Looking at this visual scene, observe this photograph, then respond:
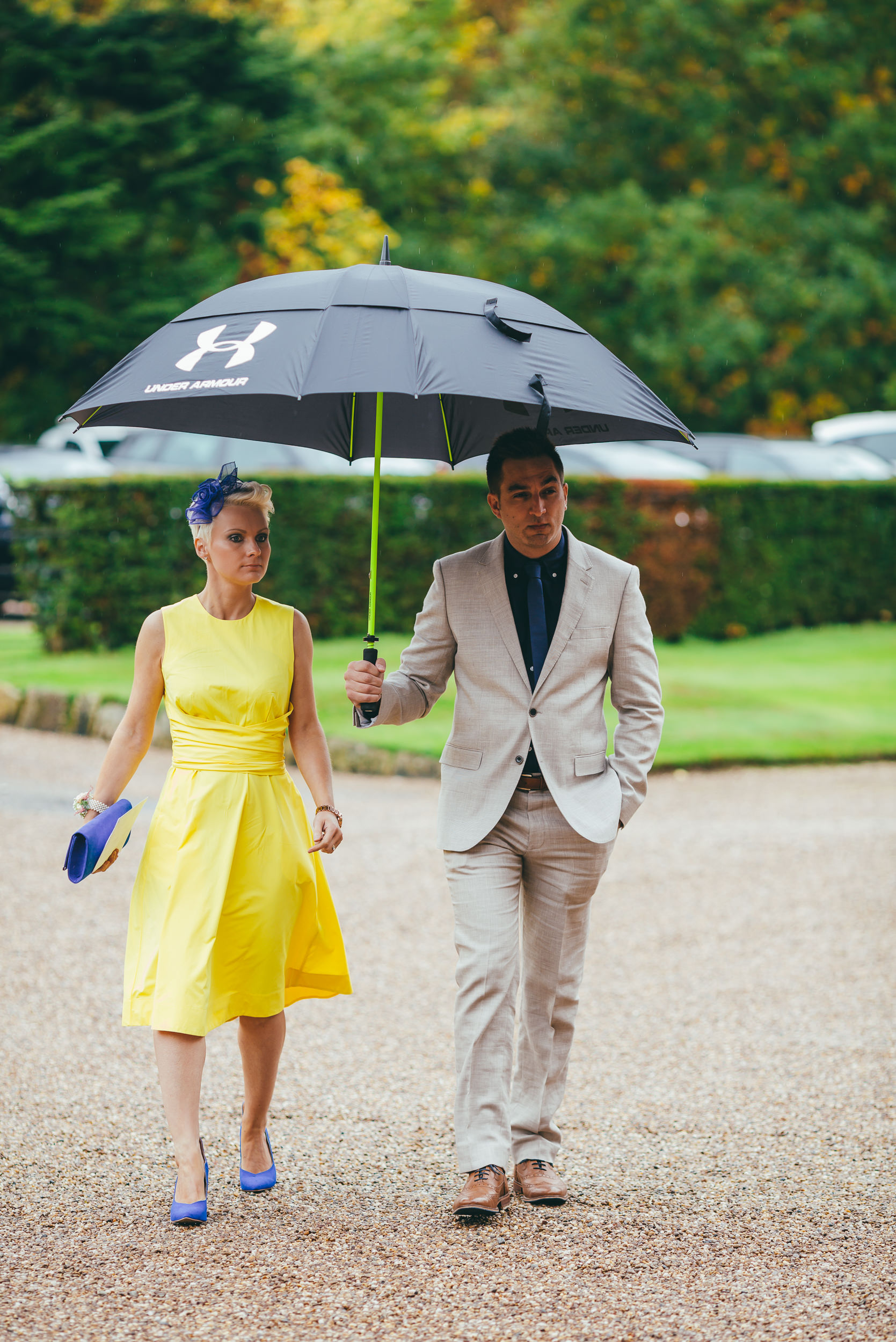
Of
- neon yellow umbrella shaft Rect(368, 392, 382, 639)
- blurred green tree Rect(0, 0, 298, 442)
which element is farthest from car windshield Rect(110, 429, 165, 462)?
neon yellow umbrella shaft Rect(368, 392, 382, 639)

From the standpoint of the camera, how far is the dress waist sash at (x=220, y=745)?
3619 millimetres

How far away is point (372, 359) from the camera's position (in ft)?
10.9

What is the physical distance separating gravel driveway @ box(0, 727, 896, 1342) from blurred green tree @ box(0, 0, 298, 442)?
54.6 ft

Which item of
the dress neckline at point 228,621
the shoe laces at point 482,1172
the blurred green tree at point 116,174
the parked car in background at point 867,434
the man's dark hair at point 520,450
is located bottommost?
the shoe laces at point 482,1172

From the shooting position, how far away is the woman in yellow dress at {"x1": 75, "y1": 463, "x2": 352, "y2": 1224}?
349cm

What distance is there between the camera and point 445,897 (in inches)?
277

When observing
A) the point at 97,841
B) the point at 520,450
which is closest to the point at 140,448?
the point at 520,450

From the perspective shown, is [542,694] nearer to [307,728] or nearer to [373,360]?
[307,728]

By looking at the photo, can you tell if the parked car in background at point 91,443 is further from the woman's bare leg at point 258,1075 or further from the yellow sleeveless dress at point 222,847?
the woman's bare leg at point 258,1075

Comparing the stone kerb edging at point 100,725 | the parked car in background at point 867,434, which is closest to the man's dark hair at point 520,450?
the stone kerb edging at point 100,725

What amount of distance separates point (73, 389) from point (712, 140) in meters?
13.5

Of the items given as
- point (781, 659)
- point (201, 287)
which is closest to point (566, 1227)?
point (781, 659)

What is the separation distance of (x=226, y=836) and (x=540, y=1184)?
1175 millimetres

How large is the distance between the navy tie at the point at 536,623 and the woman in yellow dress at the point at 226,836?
569 mm
